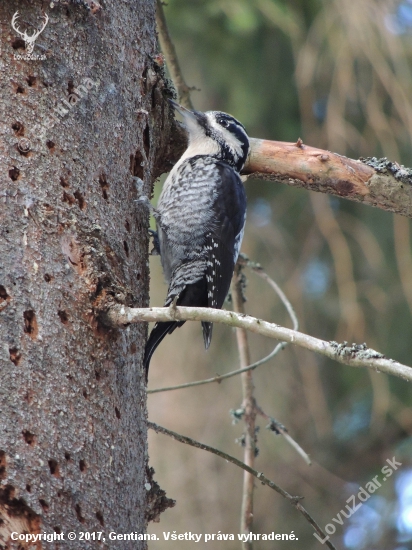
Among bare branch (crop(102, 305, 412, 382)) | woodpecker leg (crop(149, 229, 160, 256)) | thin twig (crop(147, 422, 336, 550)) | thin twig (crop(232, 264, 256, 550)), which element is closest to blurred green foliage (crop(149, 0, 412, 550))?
woodpecker leg (crop(149, 229, 160, 256))

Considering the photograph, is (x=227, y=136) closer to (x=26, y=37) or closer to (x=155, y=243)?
(x=155, y=243)

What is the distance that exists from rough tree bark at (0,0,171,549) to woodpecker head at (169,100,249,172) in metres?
1.08

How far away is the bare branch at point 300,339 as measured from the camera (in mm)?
1457

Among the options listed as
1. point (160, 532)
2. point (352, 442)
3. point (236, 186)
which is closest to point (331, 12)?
point (236, 186)

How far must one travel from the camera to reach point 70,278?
6.07ft

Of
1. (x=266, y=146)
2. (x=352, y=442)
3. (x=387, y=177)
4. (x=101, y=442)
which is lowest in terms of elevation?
(x=101, y=442)

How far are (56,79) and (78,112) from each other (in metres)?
0.11

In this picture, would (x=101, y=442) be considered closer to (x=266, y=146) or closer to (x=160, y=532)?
(x=266, y=146)

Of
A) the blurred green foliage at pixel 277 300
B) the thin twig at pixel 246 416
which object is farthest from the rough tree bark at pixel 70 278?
the blurred green foliage at pixel 277 300

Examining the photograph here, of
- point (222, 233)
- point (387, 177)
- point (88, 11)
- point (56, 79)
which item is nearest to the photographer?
point (56, 79)

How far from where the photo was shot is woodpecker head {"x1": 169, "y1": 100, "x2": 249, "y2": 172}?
10.9 feet

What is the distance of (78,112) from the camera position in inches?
79.4

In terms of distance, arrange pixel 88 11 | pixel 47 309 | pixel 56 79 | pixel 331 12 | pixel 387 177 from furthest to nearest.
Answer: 1. pixel 331 12
2. pixel 387 177
3. pixel 88 11
4. pixel 56 79
5. pixel 47 309

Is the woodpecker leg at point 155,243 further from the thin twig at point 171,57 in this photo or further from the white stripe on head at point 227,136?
the thin twig at point 171,57
